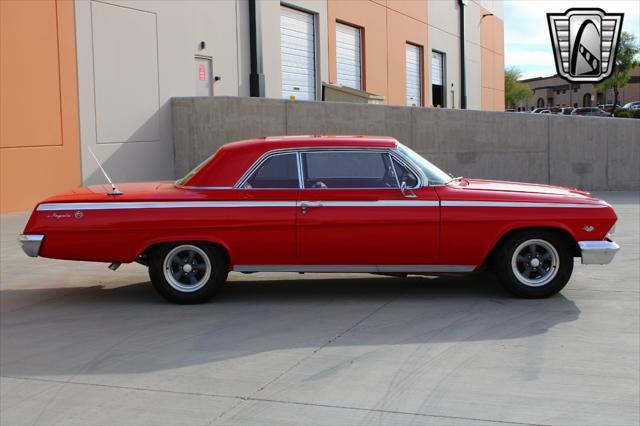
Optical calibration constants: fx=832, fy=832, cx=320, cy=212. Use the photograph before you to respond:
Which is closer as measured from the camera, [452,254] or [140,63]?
[452,254]

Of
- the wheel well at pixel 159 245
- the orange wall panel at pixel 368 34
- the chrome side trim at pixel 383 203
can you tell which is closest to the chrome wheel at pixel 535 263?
the chrome side trim at pixel 383 203

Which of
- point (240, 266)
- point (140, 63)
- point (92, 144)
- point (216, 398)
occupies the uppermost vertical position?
point (140, 63)

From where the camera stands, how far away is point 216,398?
15.9ft

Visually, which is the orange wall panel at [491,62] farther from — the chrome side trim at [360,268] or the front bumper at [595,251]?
the chrome side trim at [360,268]

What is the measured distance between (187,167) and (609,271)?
10380 millimetres

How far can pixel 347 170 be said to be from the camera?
7391 millimetres

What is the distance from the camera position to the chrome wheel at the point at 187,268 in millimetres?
7199

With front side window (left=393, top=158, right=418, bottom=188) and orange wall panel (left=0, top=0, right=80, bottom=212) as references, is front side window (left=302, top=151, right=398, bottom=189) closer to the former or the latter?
front side window (left=393, top=158, right=418, bottom=188)

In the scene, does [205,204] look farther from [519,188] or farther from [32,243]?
[519,188]

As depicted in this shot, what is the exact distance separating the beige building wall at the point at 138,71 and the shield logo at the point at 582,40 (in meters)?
7.48

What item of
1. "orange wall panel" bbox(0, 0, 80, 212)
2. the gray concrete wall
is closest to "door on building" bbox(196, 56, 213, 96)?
"orange wall panel" bbox(0, 0, 80, 212)

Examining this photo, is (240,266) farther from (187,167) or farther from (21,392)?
(187,167)

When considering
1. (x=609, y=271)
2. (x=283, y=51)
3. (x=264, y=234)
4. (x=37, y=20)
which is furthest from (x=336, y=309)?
(x=283, y=51)

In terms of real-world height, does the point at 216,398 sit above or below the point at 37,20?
below
